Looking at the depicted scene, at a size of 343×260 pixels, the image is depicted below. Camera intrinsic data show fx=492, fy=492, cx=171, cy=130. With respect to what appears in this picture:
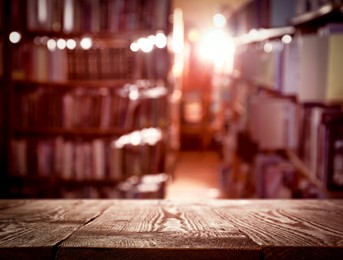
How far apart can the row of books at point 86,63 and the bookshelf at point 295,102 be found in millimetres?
855

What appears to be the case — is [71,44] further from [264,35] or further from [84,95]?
[264,35]

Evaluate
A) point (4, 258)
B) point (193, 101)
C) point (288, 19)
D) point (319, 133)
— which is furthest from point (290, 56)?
point (193, 101)

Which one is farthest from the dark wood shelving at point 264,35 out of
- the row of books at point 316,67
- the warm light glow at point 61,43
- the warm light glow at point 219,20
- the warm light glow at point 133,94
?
the warm light glow at point 219,20

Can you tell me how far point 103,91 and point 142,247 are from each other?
3.37m

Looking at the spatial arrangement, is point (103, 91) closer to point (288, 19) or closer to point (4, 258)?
point (288, 19)

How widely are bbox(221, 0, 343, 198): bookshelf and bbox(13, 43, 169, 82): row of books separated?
33.7 inches

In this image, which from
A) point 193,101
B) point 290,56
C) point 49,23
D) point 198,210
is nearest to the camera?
point 198,210

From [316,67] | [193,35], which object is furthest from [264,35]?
[193,35]

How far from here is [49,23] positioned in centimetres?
384

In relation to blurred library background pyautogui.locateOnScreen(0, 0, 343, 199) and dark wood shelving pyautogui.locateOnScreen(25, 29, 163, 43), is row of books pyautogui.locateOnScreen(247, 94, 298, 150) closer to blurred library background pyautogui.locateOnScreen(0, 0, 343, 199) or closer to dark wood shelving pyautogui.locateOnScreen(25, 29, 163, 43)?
blurred library background pyautogui.locateOnScreen(0, 0, 343, 199)

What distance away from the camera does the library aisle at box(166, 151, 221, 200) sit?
17.9 ft

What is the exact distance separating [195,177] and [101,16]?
3.08m

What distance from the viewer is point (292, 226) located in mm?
837

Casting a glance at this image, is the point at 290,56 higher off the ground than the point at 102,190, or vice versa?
the point at 290,56
